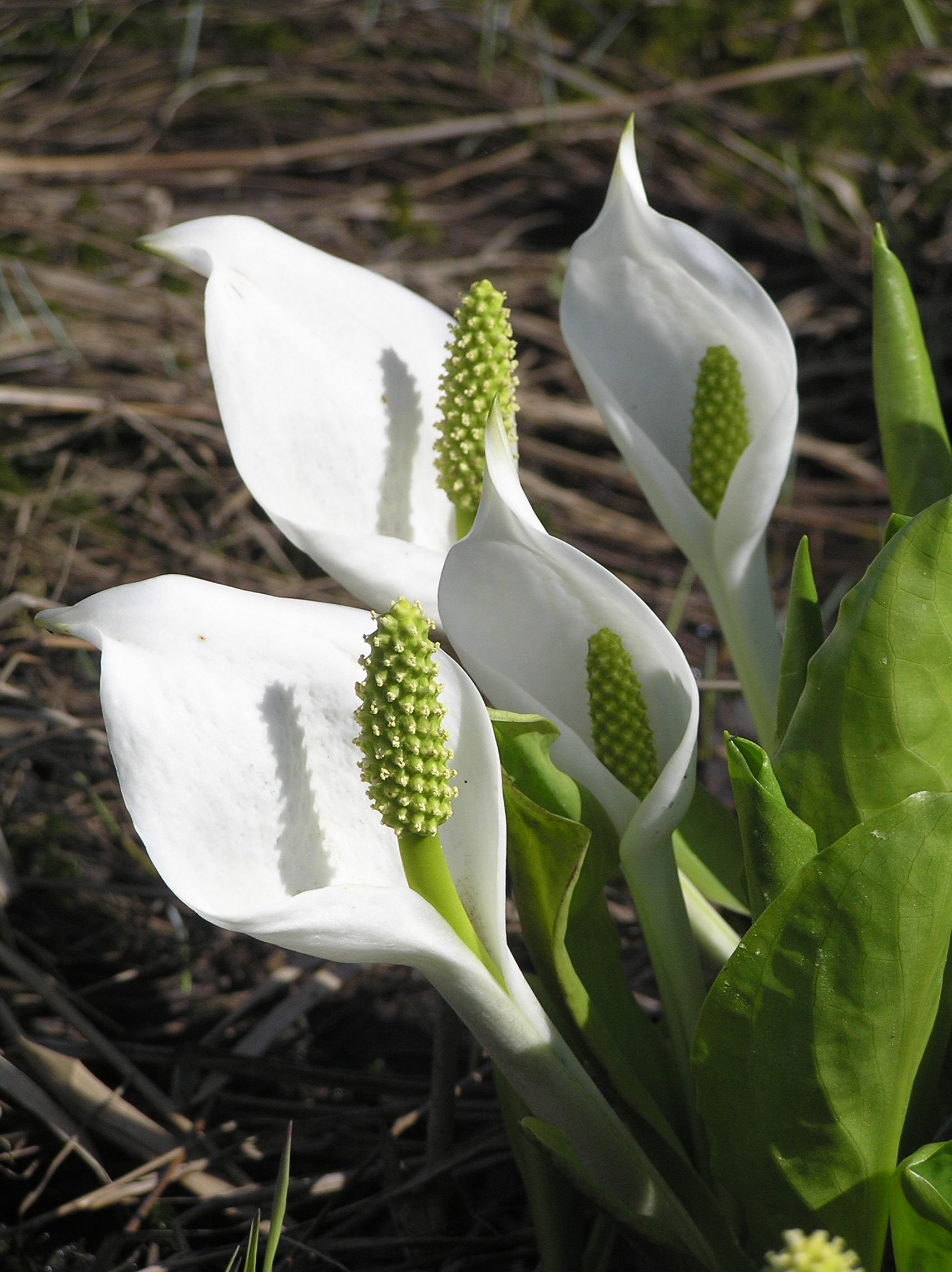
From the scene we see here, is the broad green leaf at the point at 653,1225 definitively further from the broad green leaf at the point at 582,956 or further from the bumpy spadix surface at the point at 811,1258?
the bumpy spadix surface at the point at 811,1258

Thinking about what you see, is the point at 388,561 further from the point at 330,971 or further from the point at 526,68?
the point at 526,68

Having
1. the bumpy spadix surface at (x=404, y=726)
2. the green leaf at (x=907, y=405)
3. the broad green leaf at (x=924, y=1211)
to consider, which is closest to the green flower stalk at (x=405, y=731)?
the bumpy spadix surface at (x=404, y=726)

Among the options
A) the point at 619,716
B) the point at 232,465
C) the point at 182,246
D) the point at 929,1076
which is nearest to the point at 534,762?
the point at 619,716

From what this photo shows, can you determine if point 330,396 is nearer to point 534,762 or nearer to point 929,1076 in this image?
point 534,762

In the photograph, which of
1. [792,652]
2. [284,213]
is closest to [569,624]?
[792,652]

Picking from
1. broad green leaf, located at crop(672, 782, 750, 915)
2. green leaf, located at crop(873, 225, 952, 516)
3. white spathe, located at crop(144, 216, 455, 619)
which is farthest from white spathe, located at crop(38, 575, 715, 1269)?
green leaf, located at crop(873, 225, 952, 516)

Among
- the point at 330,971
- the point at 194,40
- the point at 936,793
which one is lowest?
the point at 330,971
